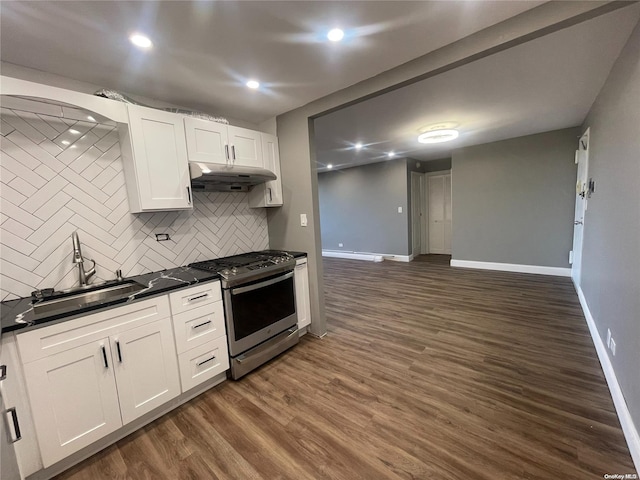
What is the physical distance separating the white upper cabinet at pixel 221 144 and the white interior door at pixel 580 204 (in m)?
4.03

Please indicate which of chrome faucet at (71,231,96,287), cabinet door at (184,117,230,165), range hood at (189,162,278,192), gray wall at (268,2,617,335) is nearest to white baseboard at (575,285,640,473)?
gray wall at (268,2,617,335)

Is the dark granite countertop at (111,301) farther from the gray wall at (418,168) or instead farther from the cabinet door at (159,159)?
the gray wall at (418,168)

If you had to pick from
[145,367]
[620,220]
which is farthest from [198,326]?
[620,220]

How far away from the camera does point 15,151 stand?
1716 millimetres

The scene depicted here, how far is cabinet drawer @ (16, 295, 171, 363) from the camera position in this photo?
1366mm

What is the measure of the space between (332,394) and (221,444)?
0.81 metres

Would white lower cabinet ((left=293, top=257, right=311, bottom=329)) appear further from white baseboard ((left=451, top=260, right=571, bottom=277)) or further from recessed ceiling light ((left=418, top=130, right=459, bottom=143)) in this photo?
white baseboard ((left=451, top=260, right=571, bottom=277))

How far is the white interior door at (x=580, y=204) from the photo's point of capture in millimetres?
3435

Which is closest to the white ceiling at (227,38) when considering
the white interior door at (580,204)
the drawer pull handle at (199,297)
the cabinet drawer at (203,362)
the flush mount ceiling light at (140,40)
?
the flush mount ceiling light at (140,40)

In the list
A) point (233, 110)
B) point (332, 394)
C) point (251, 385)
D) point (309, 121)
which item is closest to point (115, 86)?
point (233, 110)

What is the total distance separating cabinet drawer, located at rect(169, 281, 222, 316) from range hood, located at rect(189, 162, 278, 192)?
A: 90 centimetres

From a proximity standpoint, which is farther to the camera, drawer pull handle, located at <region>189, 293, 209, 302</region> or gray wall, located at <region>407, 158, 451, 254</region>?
gray wall, located at <region>407, 158, 451, 254</region>

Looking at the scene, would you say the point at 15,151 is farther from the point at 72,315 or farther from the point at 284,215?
the point at 284,215

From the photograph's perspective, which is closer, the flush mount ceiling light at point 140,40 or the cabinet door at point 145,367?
the flush mount ceiling light at point 140,40
